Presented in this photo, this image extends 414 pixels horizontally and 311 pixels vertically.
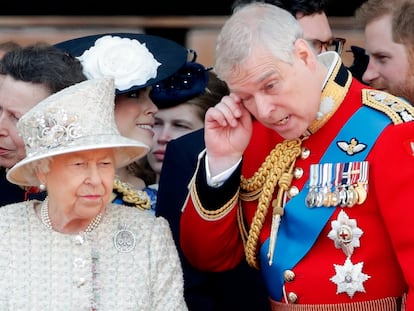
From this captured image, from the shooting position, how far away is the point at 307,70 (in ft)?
10.1

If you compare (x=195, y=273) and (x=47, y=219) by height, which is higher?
(x=47, y=219)

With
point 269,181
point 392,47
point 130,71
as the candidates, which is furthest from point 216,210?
point 392,47

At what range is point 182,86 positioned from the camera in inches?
165

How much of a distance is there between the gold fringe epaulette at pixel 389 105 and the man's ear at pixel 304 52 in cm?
19

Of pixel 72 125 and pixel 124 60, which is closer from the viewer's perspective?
pixel 72 125

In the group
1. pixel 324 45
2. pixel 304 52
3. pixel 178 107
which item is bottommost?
pixel 178 107

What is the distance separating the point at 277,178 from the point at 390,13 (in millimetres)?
959

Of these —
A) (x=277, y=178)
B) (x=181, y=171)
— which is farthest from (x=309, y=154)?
(x=181, y=171)

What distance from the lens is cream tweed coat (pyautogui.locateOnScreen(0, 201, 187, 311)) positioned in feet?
10.1

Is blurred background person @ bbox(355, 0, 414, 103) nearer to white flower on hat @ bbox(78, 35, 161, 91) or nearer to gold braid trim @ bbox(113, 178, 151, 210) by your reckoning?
white flower on hat @ bbox(78, 35, 161, 91)

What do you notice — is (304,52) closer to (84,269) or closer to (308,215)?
(308,215)

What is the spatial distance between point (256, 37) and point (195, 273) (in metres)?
0.83

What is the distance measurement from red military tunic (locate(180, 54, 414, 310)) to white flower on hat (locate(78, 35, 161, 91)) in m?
0.54

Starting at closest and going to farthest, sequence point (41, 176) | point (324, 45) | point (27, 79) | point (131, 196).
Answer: point (41, 176) → point (27, 79) → point (131, 196) → point (324, 45)
